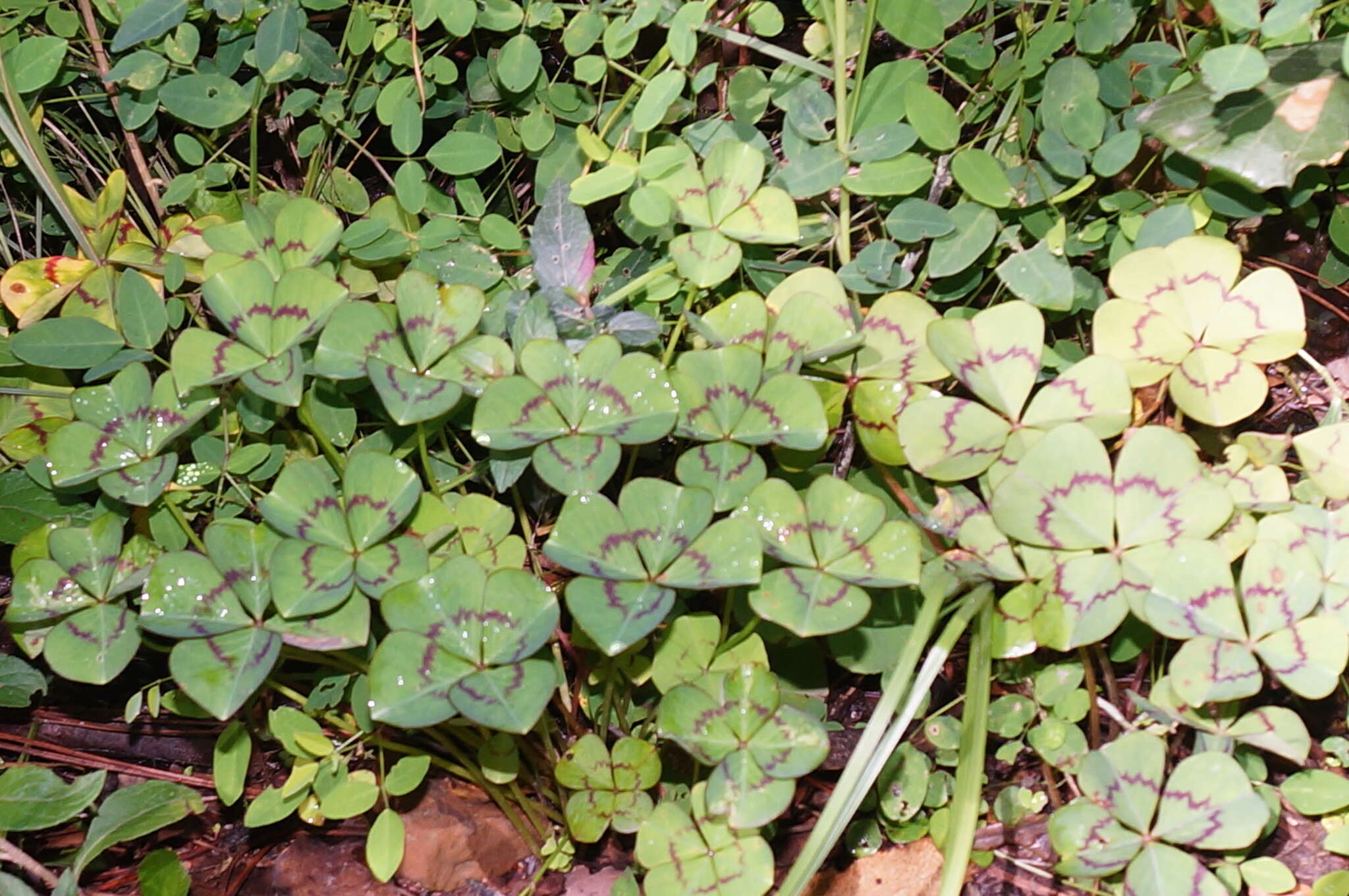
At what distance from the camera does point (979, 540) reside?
141 centimetres

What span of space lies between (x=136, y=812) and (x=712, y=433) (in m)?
1.04

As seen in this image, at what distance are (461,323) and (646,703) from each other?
65 cm

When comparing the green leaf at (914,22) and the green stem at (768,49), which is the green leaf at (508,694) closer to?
the green stem at (768,49)

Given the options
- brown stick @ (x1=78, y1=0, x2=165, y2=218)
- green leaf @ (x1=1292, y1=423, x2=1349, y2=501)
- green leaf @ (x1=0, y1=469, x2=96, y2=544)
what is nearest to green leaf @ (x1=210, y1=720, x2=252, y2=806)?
green leaf @ (x1=0, y1=469, x2=96, y2=544)

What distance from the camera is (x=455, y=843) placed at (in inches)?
63.9

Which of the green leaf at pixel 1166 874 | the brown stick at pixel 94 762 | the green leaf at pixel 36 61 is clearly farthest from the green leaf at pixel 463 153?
the green leaf at pixel 1166 874

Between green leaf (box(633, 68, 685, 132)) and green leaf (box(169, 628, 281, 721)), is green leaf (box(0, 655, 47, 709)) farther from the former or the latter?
green leaf (box(633, 68, 685, 132))

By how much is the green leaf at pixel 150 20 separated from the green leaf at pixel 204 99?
0.28 feet

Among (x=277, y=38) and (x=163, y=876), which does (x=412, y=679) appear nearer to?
(x=163, y=876)

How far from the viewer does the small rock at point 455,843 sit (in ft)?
5.32

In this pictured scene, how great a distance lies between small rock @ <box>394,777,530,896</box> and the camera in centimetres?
162

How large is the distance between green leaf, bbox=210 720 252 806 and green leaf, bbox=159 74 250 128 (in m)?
1.03

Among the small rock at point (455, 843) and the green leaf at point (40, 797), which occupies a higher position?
the green leaf at point (40, 797)

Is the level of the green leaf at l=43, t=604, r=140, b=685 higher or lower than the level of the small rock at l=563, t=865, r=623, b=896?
higher
